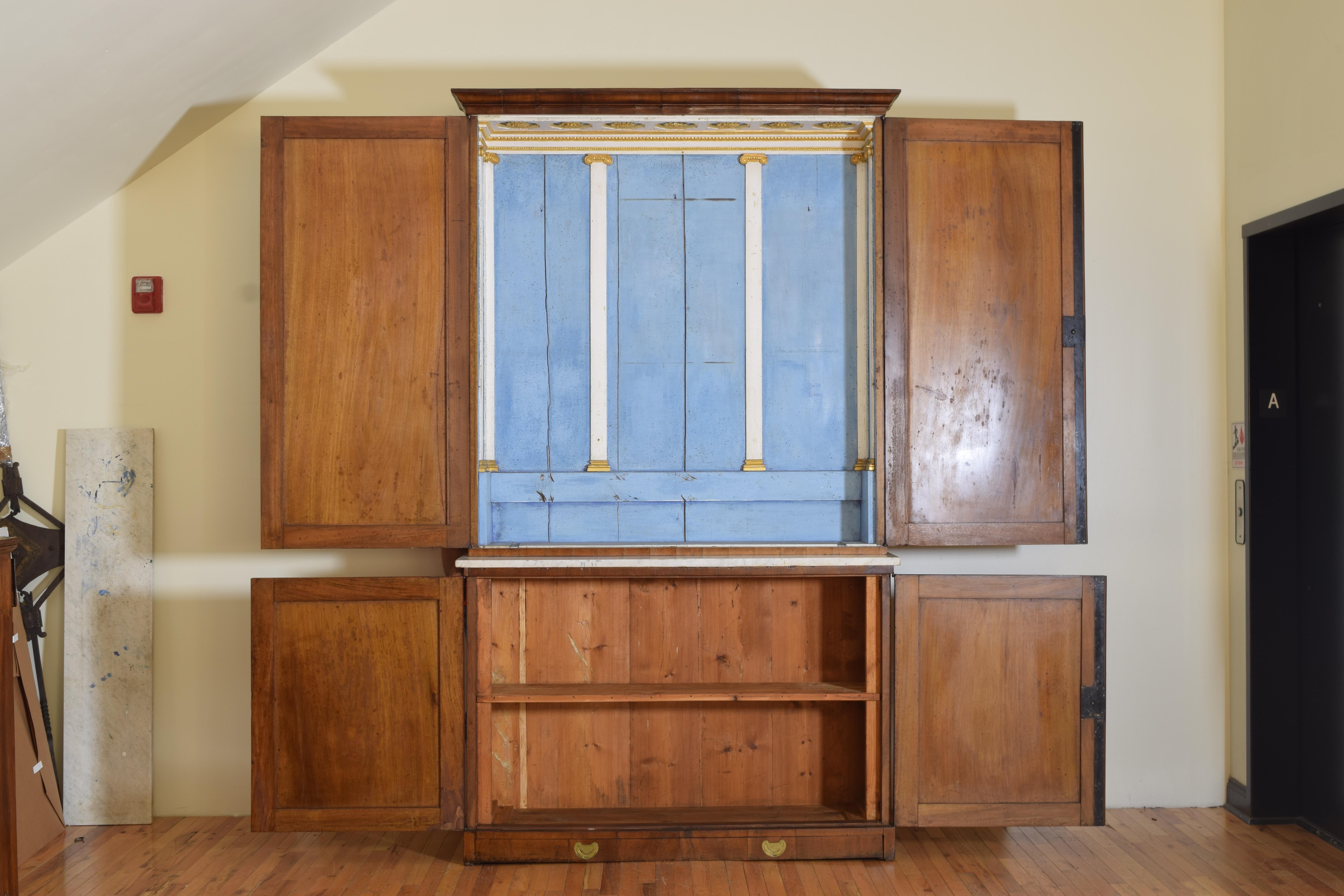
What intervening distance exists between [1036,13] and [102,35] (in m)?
3.15

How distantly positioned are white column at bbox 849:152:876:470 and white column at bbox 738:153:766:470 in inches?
13.2

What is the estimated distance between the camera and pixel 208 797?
338cm

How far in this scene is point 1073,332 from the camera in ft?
9.68

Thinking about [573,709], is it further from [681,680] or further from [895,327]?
[895,327]

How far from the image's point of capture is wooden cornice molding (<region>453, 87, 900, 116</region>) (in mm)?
2885

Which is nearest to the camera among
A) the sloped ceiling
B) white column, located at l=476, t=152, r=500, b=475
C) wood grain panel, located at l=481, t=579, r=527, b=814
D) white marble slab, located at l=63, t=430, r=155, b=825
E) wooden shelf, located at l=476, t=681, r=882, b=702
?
the sloped ceiling

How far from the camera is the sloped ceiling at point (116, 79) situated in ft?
8.05

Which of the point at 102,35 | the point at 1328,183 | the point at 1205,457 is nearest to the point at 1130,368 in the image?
the point at 1205,457

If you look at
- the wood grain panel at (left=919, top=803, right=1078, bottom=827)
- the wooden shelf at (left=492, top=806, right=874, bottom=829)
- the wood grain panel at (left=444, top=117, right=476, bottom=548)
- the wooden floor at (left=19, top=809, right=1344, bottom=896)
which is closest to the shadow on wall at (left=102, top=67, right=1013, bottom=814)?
the wooden floor at (left=19, top=809, right=1344, bottom=896)

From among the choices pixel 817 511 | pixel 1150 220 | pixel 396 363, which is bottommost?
pixel 817 511

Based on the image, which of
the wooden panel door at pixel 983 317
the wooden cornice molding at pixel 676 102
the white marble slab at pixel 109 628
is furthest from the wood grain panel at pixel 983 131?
the white marble slab at pixel 109 628

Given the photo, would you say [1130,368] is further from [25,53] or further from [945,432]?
[25,53]

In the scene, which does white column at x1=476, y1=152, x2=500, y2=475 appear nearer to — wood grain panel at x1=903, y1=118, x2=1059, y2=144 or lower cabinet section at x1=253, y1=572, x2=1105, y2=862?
lower cabinet section at x1=253, y1=572, x2=1105, y2=862

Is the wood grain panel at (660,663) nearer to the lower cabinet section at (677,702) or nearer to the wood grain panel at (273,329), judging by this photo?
the lower cabinet section at (677,702)
